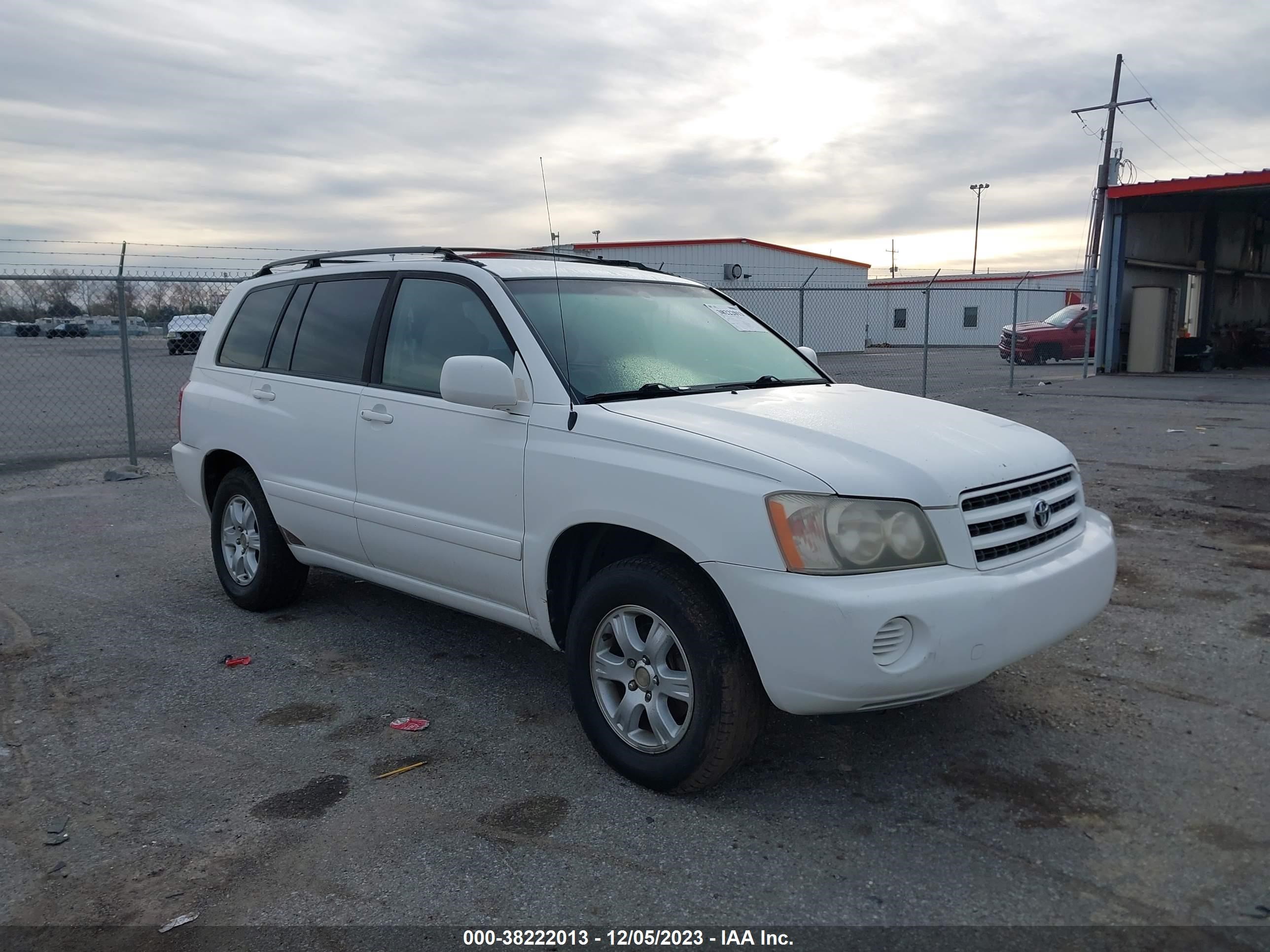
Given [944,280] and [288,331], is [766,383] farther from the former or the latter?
[944,280]

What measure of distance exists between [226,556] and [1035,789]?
14.1ft

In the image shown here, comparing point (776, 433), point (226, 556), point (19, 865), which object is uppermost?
point (776, 433)

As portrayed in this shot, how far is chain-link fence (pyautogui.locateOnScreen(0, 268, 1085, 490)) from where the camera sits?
10953mm

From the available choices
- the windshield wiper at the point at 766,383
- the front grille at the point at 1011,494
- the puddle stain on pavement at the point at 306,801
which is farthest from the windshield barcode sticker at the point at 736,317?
the puddle stain on pavement at the point at 306,801

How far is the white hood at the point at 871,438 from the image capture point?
3180 millimetres

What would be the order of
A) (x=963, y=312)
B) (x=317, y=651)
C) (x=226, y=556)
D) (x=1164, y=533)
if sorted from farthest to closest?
(x=963, y=312), (x=1164, y=533), (x=226, y=556), (x=317, y=651)

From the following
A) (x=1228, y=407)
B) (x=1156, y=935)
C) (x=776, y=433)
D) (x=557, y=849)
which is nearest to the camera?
(x=1156, y=935)

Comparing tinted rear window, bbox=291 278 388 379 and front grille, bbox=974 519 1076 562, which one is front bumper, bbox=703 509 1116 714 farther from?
tinted rear window, bbox=291 278 388 379

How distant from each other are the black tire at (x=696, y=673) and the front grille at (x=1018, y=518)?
842 millimetres

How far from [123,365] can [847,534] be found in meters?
9.52

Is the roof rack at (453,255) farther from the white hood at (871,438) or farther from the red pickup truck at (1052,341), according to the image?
the red pickup truck at (1052,341)

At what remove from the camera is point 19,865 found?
3066 millimetres

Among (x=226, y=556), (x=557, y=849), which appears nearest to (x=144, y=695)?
(x=226, y=556)

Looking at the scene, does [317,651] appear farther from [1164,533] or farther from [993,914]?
[1164,533]
